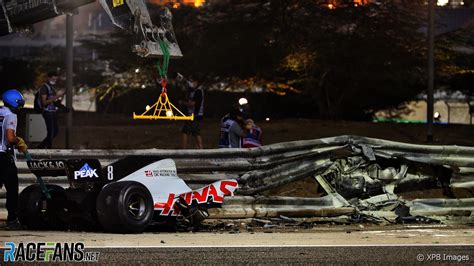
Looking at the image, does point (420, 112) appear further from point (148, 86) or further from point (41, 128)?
point (41, 128)

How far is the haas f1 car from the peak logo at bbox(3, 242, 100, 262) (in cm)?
114

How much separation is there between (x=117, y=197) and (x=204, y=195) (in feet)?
4.19

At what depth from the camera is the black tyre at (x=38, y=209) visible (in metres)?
11.3

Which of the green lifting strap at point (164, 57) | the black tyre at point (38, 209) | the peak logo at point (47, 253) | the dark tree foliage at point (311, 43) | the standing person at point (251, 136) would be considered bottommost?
the peak logo at point (47, 253)

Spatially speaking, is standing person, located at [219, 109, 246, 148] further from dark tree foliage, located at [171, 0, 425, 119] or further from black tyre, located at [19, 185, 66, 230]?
dark tree foliage, located at [171, 0, 425, 119]

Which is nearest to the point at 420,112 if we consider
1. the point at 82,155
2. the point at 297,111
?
the point at 297,111

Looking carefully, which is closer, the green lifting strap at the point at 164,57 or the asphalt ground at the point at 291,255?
the asphalt ground at the point at 291,255

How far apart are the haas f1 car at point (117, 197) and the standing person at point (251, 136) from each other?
114 inches

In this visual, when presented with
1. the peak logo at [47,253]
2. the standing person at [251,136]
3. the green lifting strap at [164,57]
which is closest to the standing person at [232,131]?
the standing person at [251,136]

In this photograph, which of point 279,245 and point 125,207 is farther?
point 125,207

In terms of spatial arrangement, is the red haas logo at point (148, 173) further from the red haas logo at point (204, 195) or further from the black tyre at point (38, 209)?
the black tyre at point (38, 209)

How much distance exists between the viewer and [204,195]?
37.8 ft

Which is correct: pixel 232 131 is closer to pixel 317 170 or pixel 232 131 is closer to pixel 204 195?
pixel 317 170

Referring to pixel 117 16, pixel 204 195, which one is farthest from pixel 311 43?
pixel 204 195
